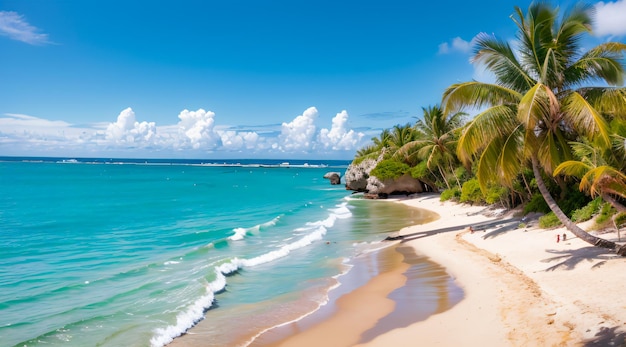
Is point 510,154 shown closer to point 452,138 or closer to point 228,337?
point 228,337

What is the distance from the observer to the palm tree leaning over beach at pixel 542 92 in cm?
1132

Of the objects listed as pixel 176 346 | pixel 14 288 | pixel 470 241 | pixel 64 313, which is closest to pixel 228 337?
pixel 176 346

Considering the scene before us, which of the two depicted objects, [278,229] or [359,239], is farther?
[278,229]

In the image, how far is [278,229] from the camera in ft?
85.4

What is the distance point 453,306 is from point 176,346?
21.5ft

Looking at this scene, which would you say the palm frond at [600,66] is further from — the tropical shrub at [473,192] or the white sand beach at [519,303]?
the tropical shrub at [473,192]

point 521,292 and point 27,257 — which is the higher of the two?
point 521,292

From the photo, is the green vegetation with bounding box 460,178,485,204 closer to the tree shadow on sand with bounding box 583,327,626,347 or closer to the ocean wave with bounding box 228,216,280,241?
the ocean wave with bounding box 228,216,280,241

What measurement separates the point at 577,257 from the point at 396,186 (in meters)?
33.2

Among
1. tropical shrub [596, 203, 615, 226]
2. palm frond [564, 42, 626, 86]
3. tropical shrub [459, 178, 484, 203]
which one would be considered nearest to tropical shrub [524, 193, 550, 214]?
tropical shrub [596, 203, 615, 226]

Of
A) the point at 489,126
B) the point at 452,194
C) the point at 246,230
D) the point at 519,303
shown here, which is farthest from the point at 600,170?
the point at 452,194

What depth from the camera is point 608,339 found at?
6.69 m

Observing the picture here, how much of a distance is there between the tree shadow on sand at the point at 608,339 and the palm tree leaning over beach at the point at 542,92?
4.49 m

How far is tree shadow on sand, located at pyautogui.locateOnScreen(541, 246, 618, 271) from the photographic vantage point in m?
10.9
